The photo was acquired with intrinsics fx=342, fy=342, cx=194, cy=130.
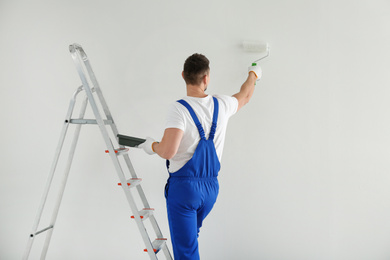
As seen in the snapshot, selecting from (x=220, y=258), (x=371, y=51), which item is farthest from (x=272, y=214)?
(x=371, y=51)

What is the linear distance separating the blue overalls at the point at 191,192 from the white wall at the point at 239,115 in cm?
72

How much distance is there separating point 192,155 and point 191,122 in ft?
0.66

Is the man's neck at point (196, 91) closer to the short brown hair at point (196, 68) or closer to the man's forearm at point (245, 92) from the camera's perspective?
the short brown hair at point (196, 68)

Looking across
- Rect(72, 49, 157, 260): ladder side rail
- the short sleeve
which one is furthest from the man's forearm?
Rect(72, 49, 157, 260): ladder side rail

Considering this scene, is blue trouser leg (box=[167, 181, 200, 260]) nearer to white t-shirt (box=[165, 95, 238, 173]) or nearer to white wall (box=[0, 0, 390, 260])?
white t-shirt (box=[165, 95, 238, 173])

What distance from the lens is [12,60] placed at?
9.78ft

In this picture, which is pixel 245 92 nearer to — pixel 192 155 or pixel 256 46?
pixel 256 46

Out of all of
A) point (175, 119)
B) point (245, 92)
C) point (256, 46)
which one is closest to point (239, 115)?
point (245, 92)

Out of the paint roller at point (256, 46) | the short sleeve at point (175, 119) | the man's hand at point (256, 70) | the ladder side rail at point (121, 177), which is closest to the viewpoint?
the short sleeve at point (175, 119)

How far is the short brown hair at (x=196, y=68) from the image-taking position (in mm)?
1935

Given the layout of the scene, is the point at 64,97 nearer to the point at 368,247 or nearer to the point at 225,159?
the point at 225,159

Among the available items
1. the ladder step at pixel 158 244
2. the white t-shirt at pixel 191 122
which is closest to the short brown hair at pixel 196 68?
the white t-shirt at pixel 191 122

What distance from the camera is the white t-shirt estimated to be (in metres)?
1.86

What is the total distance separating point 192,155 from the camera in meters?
1.96
